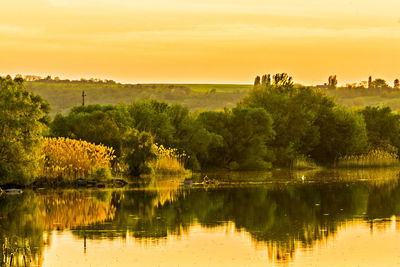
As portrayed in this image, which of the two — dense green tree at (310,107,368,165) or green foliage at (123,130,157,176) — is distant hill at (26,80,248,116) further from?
green foliage at (123,130,157,176)

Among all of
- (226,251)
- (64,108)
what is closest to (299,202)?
(226,251)

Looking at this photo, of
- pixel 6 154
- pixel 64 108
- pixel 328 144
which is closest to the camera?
pixel 6 154

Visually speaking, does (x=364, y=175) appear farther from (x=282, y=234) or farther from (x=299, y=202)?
(x=282, y=234)

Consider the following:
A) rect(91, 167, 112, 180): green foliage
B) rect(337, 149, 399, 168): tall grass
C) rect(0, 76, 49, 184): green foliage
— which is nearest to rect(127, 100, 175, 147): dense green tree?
rect(91, 167, 112, 180): green foliage

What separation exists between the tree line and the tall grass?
0.59m

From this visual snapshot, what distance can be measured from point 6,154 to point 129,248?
18194 millimetres

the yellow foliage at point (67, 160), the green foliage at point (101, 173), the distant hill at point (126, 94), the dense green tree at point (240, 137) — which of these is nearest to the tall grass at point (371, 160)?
the dense green tree at point (240, 137)

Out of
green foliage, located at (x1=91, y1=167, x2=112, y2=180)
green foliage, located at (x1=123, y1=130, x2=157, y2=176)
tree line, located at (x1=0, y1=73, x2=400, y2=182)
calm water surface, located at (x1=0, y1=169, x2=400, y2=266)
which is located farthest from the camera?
green foliage, located at (x1=123, y1=130, x2=157, y2=176)

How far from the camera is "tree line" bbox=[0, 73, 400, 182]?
37.3m

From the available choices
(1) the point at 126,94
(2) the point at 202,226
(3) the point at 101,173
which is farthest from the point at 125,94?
(2) the point at 202,226

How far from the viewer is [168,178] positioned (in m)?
46.2

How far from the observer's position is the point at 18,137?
37.2m

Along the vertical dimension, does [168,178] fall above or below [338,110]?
below

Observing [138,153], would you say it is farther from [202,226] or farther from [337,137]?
[337,137]
